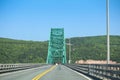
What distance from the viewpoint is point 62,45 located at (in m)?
149

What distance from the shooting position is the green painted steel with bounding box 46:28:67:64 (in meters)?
143

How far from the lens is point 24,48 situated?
656ft

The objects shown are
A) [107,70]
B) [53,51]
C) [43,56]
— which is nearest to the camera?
[107,70]

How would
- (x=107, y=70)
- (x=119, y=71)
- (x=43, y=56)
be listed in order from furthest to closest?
(x=43, y=56) < (x=107, y=70) < (x=119, y=71)

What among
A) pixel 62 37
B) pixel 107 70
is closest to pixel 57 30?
pixel 62 37

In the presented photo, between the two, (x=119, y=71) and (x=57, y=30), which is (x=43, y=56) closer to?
(x=57, y=30)

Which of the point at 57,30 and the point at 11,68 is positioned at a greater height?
the point at 57,30

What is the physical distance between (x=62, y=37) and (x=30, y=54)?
119ft

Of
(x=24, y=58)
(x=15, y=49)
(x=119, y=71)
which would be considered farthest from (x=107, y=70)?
(x=15, y=49)

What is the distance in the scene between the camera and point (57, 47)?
150m

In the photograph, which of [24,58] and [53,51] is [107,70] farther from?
[24,58]

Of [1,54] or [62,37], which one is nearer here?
[62,37]

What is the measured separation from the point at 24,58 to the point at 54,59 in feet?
63.4

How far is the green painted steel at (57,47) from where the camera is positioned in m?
143
